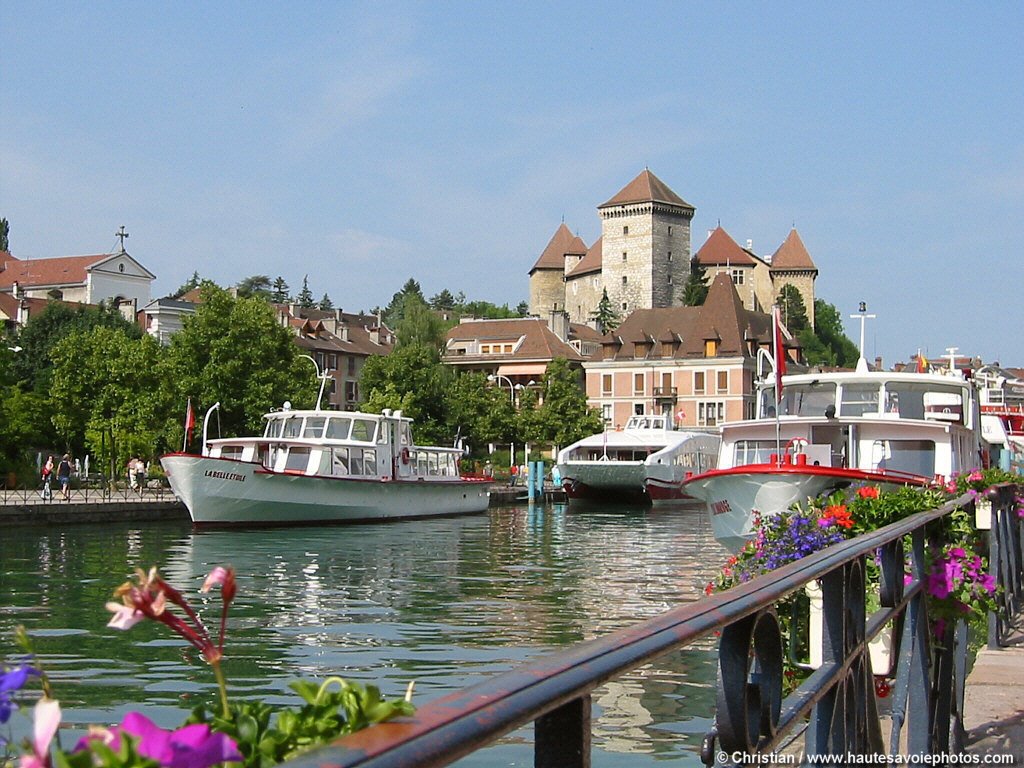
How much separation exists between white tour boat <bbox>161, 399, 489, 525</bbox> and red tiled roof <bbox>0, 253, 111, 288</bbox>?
73131 millimetres

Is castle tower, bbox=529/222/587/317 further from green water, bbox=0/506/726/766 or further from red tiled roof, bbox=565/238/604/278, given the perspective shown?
green water, bbox=0/506/726/766

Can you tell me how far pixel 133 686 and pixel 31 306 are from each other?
88777 millimetres

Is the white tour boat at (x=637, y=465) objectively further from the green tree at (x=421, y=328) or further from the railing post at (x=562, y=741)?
the railing post at (x=562, y=741)

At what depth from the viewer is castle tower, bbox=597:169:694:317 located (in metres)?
138

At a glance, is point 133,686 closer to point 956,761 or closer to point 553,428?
point 956,761

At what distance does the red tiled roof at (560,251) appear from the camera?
15812cm

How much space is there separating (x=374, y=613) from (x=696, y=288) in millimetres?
121090

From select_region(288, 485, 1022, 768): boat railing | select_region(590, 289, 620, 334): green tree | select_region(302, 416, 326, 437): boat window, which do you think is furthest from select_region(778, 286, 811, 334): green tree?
select_region(288, 485, 1022, 768): boat railing

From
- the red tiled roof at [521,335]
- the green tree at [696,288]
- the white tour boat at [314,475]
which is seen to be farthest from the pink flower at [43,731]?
the green tree at [696,288]

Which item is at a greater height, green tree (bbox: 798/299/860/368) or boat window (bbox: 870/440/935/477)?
green tree (bbox: 798/299/860/368)

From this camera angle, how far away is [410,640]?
16.0 metres

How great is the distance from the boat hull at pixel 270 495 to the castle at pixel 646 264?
9088 cm

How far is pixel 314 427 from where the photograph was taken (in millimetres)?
44938

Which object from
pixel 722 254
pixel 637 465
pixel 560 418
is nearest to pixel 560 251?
pixel 722 254
